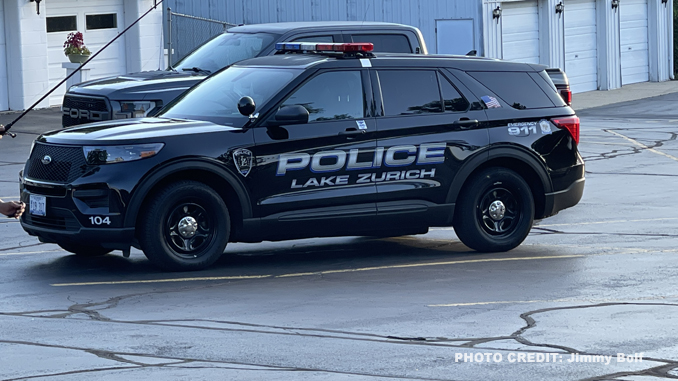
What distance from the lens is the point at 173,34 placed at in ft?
92.3

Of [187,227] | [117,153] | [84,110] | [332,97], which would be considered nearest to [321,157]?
[332,97]

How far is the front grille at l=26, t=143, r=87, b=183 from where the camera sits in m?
8.60

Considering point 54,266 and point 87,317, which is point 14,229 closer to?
point 54,266

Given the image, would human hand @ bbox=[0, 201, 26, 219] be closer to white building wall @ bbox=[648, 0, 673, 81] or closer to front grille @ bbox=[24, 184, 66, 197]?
front grille @ bbox=[24, 184, 66, 197]

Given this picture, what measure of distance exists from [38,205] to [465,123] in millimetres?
3640

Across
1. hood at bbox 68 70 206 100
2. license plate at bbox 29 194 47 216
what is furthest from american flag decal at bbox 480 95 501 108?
hood at bbox 68 70 206 100

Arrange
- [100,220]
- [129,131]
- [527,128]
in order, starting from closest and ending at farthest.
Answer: [100,220] < [129,131] < [527,128]

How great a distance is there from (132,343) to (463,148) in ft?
13.5

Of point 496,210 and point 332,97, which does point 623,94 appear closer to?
point 496,210

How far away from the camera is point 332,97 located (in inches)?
370

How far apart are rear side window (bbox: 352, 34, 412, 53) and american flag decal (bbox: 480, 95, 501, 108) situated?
14.8ft

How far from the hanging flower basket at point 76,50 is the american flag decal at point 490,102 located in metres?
14.4

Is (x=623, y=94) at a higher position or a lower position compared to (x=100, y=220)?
higher

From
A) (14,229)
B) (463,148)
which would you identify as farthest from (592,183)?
(14,229)
